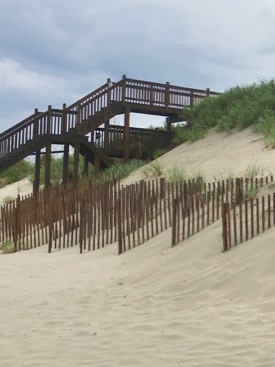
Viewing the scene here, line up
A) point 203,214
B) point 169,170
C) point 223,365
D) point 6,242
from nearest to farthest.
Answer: point 223,365 → point 203,214 → point 6,242 → point 169,170

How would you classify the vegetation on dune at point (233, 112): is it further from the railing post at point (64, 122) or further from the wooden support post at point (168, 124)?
the railing post at point (64, 122)

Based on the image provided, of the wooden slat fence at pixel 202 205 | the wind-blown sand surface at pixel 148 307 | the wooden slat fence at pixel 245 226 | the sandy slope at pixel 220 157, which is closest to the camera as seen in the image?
the wind-blown sand surface at pixel 148 307

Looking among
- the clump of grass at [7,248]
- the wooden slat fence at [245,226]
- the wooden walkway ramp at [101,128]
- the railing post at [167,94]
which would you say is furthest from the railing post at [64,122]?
the wooden slat fence at [245,226]

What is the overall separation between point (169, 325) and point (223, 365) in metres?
1.44

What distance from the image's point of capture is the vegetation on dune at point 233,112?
19375mm

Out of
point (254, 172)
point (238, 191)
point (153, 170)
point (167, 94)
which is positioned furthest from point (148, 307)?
point (167, 94)

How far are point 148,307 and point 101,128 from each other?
15.4 m

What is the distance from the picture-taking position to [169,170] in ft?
55.0

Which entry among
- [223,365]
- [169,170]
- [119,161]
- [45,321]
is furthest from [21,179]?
[223,365]

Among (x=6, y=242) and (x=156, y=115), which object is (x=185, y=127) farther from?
(x=6, y=242)

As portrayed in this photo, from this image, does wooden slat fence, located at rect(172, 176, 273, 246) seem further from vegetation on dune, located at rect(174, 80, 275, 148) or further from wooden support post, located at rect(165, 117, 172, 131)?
wooden support post, located at rect(165, 117, 172, 131)

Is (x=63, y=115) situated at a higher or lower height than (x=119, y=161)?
higher

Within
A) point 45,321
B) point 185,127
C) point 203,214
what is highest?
point 185,127

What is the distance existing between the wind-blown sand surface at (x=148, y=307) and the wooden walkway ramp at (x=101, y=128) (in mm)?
9565
